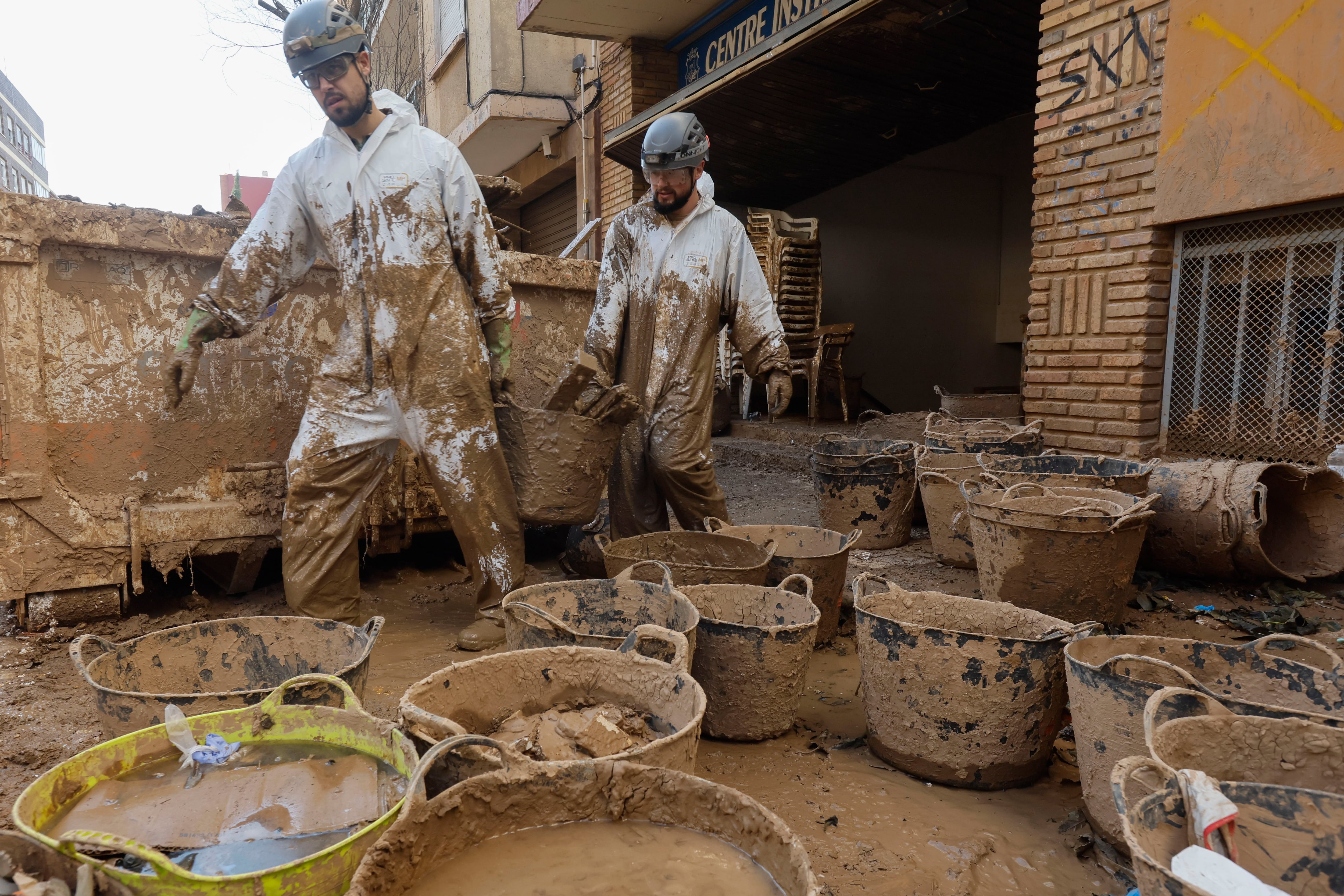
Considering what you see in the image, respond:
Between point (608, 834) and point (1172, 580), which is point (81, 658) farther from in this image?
point (1172, 580)

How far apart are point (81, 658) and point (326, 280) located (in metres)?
2.24

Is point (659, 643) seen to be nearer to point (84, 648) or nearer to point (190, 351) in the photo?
point (84, 648)

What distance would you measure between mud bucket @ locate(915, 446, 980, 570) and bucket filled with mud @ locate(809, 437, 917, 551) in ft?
0.84

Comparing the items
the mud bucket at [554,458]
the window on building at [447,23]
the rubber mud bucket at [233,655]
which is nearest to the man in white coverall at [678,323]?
the mud bucket at [554,458]

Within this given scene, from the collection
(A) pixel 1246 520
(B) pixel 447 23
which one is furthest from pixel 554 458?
(B) pixel 447 23

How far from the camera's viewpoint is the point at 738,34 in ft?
27.6

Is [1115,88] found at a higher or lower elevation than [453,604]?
higher

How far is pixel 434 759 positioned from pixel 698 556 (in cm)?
206

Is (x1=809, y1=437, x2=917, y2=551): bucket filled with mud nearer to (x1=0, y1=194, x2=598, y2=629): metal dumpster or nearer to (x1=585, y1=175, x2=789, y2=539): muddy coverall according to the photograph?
(x1=585, y1=175, x2=789, y2=539): muddy coverall

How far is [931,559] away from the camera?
14.6 ft

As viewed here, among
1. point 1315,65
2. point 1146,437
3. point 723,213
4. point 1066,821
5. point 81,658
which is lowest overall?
point 1066,821

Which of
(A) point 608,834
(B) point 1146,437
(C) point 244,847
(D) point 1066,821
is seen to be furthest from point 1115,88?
(C) point 244,847

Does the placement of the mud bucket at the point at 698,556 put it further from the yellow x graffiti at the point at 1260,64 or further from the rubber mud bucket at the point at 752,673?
the yellow x graffiti at the point at 1260,64

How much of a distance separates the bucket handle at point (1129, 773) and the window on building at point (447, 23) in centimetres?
1317
